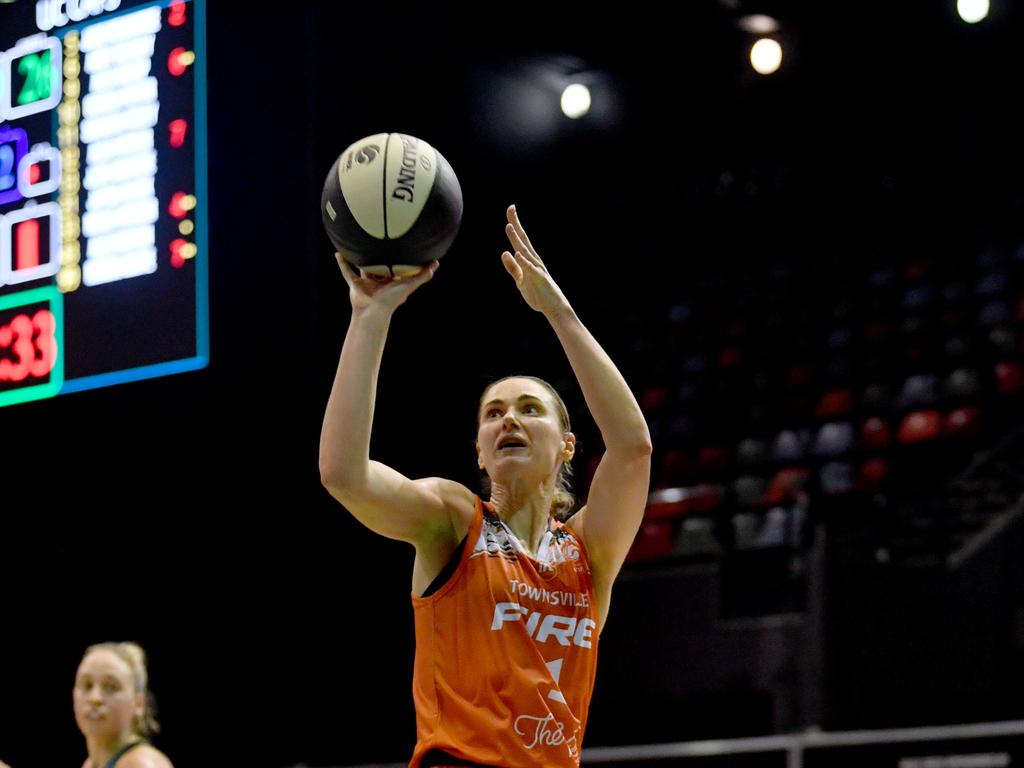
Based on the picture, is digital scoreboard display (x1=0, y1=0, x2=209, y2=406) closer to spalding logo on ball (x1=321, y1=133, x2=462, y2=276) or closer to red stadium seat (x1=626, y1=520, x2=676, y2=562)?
spalding logo on ball (x1=321, y1=133, x2=462, y2=276)

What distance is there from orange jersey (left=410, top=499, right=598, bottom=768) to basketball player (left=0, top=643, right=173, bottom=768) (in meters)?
1.81

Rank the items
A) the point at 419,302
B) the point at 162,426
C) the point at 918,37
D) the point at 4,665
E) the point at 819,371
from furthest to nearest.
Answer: the point at 918,37 < the point at 819,371 < the point at 419,302 < the point at 4,665 < the point at 162,426

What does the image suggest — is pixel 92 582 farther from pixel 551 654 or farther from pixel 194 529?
pixel 551 654

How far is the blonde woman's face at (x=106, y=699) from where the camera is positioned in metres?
4.32

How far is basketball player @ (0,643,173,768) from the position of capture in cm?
431

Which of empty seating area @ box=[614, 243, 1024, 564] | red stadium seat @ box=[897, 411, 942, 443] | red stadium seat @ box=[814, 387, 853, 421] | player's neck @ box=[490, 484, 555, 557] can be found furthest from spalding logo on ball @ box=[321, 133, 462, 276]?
red stadium seat @ box=[814, 387, 853, 421]

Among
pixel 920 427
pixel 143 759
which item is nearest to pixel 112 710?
pixel 143 759

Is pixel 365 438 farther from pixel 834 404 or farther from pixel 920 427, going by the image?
pixel 834 404

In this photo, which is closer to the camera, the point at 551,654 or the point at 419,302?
the point at 551,654

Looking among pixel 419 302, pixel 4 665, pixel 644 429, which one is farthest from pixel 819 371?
pixel 644 429

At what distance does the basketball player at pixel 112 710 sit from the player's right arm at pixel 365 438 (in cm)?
188

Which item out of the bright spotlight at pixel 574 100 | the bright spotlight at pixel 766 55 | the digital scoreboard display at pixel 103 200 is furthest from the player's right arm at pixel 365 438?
the bright spotlight at pixel 574 100

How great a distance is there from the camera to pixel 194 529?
7746 millimetres

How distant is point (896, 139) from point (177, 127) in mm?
7624
